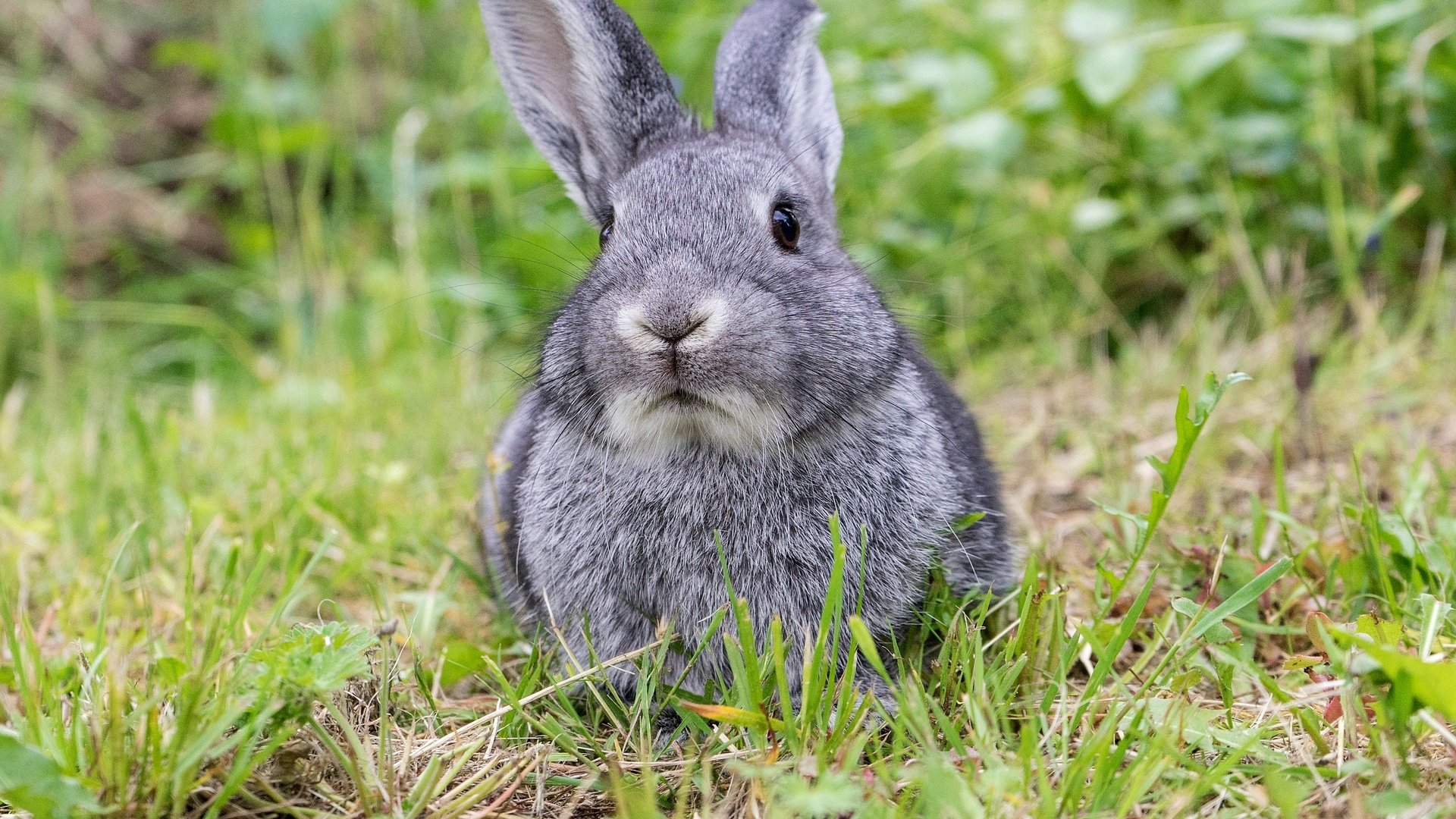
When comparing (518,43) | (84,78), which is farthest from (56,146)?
(518,43)

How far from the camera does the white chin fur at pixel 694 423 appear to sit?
2.98 m

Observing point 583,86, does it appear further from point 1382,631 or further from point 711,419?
point 1382,631

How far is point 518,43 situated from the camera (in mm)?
3906

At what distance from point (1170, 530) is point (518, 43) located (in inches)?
103

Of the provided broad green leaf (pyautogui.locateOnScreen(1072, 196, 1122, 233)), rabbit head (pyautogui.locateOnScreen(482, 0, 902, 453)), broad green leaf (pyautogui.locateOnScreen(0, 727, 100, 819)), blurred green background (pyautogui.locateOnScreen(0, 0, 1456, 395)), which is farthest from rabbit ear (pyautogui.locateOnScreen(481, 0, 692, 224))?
broad green leaf (pyautogui.locateOnScreen(1072, 196, 1122, 233))

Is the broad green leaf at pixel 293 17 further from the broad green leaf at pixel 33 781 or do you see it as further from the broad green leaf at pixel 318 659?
the broad green leaf at pixel 33 781

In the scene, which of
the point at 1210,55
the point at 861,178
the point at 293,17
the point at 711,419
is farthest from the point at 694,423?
the point at 293,17

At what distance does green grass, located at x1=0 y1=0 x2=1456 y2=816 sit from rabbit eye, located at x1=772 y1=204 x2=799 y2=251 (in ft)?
2.84

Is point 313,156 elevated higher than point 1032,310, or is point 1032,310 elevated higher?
point 313,156

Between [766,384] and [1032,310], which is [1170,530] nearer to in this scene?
[766,384]

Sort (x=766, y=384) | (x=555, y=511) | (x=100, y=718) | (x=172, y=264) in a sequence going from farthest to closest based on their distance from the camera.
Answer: (x=172, y=264), (x=555, y=511), (x=766, y=384), (x=100, y=718)

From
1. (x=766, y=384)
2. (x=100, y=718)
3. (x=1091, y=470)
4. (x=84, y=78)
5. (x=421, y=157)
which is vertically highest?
(x=84, y=78)

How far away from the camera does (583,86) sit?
3820 mm

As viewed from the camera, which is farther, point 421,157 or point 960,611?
point 421,157
